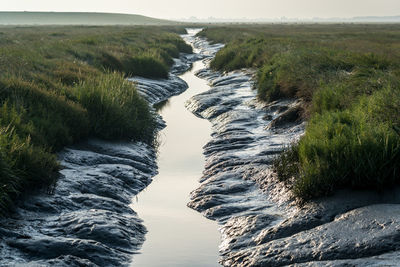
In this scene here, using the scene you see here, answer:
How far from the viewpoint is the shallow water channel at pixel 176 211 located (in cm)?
727

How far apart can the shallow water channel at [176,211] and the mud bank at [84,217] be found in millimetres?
230

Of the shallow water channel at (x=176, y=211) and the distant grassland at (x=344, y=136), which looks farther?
the distant grassland at (x=344, y=136)

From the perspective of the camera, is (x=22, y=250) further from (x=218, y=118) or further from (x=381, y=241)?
(x=218, y=118)

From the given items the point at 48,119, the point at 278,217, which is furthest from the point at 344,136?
the point at 48,119

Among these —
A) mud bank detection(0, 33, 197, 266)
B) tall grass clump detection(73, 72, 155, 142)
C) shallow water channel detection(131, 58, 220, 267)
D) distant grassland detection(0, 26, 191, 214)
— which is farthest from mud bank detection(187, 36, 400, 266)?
distant grassland detection(0, 26, 191, 214)

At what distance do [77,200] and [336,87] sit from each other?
321 inches

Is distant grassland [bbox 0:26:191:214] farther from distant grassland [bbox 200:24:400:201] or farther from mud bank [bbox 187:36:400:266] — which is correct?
distant grassland [bbox 200:24:400:201]

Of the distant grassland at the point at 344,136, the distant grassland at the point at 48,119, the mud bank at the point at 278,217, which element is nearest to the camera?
the mud bank at the point at 278,217

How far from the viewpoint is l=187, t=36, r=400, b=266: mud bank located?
6.45m

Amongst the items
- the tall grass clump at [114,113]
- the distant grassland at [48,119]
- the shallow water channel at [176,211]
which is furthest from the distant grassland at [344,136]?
the tall grass clump at [114,113]

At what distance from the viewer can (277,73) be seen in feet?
62.7

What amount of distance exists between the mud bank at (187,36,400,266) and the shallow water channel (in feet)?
0.76

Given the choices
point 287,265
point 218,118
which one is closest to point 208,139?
point 218,118

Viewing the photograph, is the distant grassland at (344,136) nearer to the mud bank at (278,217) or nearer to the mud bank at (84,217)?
the mud bank at (278,217)
